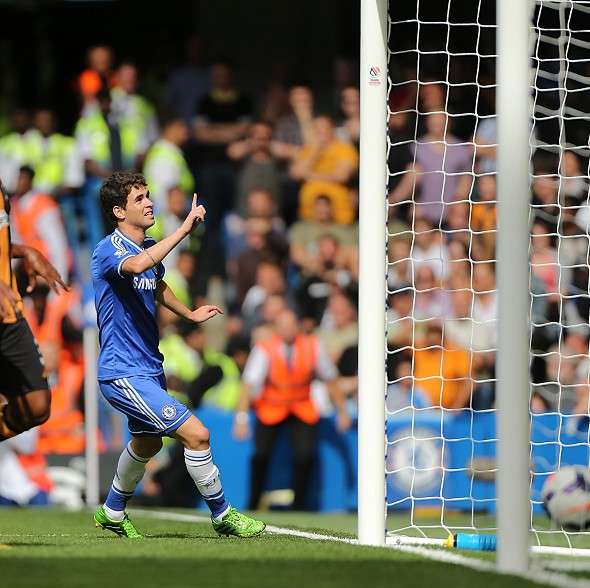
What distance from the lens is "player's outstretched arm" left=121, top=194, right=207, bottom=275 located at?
688 cm

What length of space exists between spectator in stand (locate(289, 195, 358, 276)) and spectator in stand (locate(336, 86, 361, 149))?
2.83 feet

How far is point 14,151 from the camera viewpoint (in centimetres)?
1521

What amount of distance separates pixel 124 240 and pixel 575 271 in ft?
18.8

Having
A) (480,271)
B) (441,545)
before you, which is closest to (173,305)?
(441,545)

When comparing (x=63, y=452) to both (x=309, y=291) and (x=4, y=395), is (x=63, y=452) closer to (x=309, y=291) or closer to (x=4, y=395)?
(x=309, y=291)

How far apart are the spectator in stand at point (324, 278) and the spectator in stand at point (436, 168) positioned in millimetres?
880

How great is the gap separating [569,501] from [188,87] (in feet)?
26.9

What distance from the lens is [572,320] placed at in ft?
40.8

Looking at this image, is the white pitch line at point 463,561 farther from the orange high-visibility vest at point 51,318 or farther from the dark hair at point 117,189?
the orange high-visibility vest at point 51,318

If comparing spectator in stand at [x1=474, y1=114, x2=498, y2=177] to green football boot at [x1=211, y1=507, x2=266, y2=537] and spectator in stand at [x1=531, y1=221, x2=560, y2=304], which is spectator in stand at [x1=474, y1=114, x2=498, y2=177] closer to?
spectator in stand at [x1=531, y1=221, x2=560, y2=304]

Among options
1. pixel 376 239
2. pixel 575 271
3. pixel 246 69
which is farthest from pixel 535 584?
pixel 246 69

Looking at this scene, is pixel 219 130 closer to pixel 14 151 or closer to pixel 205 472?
pixel 14 151

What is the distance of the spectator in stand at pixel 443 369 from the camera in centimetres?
1249

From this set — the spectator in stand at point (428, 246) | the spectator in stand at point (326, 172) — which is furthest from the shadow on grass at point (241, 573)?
the spectator in stand at point (326, 172)
